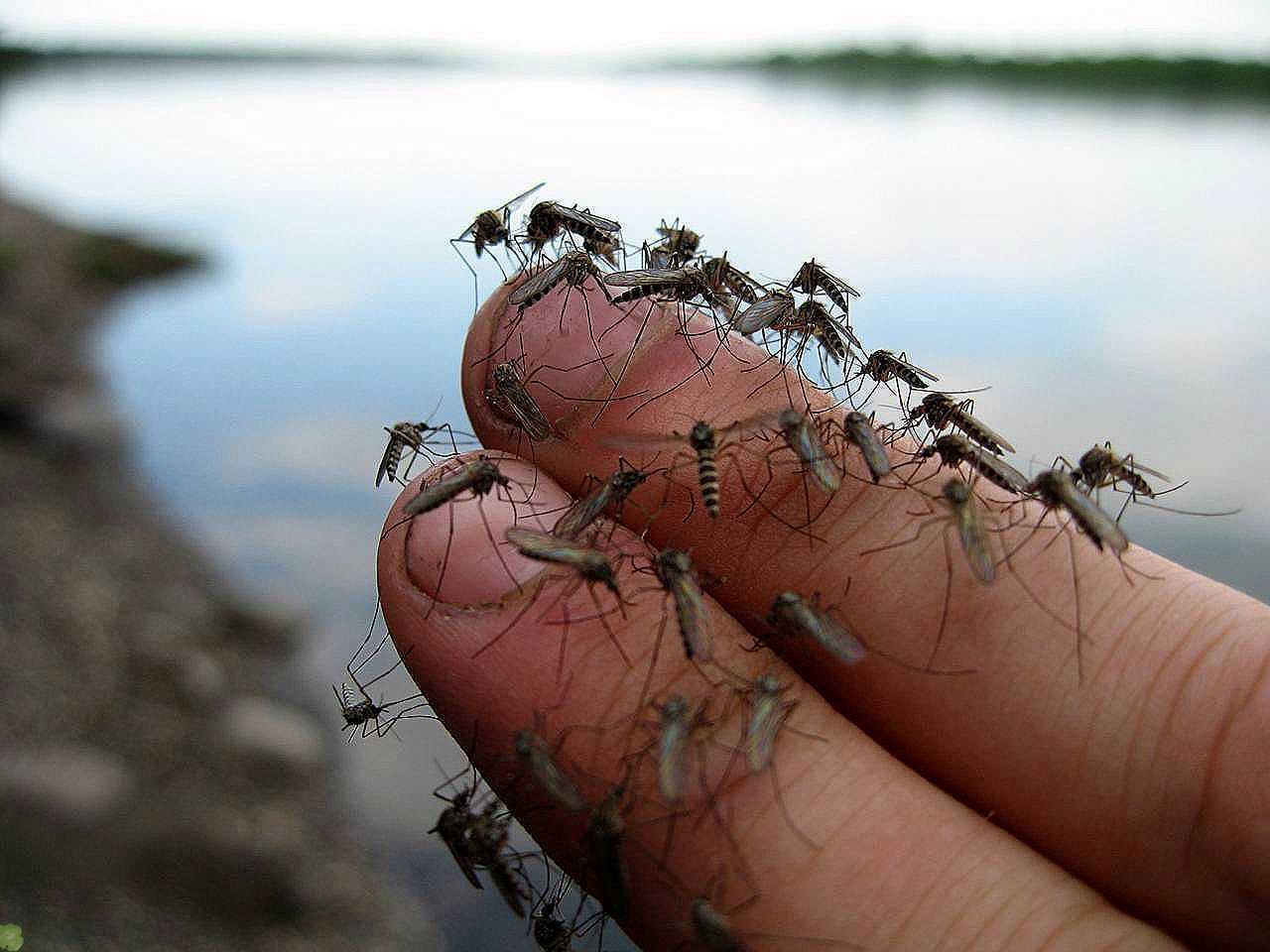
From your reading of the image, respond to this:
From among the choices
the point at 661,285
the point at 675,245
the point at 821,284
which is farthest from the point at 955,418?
the point at 675,245

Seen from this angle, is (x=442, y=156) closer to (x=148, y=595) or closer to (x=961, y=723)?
(x=148, y=595)

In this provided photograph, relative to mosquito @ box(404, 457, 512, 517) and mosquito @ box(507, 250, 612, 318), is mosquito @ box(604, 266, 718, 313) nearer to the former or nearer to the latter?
→ mosquito @ box(507, 250, 612, 318)

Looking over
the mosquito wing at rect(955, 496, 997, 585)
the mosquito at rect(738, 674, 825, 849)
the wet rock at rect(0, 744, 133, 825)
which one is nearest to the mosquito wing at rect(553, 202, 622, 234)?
the mosquito wing at rect(955, 496, 997, 585)

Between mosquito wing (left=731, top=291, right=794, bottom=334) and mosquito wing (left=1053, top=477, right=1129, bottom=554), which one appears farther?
mosquito wing (left=731, top=291, right=794, bottom=334)

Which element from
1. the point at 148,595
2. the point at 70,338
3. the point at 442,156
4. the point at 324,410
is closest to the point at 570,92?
the point at 442,156

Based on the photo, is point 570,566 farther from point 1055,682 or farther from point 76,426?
point 76,426
